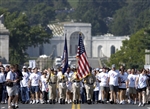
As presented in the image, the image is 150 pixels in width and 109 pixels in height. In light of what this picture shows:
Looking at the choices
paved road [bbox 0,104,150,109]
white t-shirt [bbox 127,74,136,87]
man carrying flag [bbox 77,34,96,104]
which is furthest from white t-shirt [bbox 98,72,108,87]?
paved road [bbox 0,104,150,109]

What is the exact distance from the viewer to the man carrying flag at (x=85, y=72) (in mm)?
48781

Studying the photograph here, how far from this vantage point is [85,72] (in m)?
48.8

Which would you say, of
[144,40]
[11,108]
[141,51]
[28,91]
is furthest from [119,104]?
[141,51]

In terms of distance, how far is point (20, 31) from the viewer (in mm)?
136125

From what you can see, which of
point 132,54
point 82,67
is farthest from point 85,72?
point 132,54

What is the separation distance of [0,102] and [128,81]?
6.08 meters

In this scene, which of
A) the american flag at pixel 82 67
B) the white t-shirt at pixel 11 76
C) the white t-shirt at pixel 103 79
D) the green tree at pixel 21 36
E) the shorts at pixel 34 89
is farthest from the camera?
the green tree at pixel 21 36

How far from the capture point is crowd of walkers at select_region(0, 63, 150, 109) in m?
49.4

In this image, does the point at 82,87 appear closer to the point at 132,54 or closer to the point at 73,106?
the point at 73,106

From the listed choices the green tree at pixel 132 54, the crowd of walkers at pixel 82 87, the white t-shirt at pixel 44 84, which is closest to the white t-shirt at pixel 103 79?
the crowd of walkers at pixel 82 87

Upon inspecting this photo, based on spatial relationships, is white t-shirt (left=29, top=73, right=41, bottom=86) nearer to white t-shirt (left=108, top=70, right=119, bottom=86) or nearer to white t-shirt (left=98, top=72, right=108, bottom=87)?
white t-shirt (left=98, top=72, right=108, bottom=87)

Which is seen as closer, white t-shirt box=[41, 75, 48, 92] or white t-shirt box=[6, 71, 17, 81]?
white t-shirt box=[6, 71, 17, 81]

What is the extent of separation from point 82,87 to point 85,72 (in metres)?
2.80

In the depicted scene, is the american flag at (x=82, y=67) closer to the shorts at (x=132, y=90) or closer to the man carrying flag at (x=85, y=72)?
the man carrying flag at (x=85, y=72)
